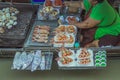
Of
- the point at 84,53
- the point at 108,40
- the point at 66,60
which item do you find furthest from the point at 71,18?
the point at 66,60

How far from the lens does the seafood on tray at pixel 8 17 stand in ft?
16.7

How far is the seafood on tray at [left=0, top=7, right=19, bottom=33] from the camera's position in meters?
5.09

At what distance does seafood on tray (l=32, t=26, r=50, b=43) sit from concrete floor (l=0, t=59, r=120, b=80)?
0.39 m

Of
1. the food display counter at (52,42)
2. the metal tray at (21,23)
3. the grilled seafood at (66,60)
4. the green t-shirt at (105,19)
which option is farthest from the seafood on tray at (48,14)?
the grilled seafood at (66,60)

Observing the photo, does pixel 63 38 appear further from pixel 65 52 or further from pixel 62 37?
pixel 65 52

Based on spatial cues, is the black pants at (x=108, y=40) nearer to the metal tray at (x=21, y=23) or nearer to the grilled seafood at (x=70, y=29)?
the grilled seafood at (x=70, y=29)

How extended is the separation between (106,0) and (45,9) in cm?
92

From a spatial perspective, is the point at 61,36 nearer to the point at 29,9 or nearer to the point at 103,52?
the point at 103,52

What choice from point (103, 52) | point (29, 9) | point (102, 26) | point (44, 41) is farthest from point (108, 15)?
point (29, 9)

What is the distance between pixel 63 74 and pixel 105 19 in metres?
0.87

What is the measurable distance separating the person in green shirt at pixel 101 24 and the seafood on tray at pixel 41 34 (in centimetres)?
40

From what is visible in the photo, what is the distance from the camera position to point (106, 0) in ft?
16.2

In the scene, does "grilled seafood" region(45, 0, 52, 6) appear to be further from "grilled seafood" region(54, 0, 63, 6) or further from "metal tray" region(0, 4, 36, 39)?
"metal tray" region(0, 4, 36, 39)

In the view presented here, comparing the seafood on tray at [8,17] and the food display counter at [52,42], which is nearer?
the food display counter at [52,42]
